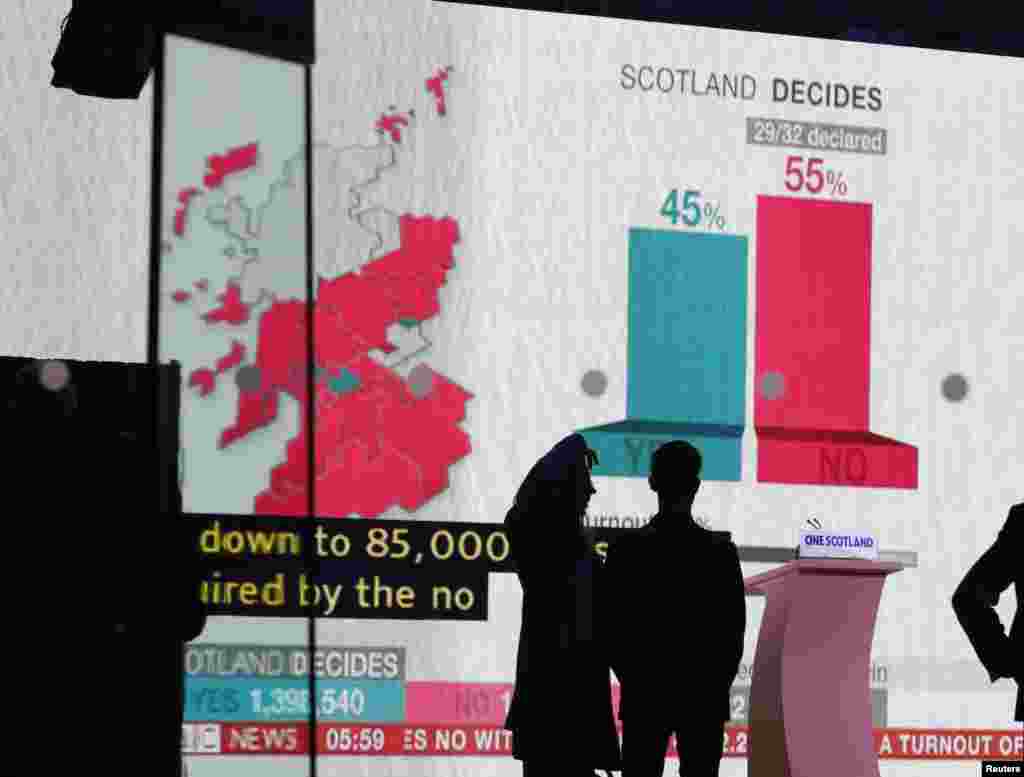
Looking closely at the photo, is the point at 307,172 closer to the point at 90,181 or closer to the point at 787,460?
the point at 90,181

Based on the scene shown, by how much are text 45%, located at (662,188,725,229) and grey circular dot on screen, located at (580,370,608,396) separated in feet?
2.00

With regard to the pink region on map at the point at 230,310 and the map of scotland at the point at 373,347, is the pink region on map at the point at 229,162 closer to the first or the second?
the map of scotland at the point at 373,347

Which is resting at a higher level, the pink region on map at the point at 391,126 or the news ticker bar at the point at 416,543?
the pink region on map at the point at 391,126

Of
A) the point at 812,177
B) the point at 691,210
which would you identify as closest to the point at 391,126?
the point at 691,210

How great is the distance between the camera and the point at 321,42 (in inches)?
246

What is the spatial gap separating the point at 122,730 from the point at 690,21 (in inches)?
180

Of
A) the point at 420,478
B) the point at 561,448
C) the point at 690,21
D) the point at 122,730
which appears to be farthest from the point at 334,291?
the point at 122,730

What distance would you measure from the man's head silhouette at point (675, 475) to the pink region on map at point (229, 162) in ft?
3.97

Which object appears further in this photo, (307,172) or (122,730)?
(307,172)

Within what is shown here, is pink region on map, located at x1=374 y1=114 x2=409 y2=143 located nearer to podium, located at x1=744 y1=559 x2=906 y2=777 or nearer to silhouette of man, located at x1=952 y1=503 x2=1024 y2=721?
podium, located at x1=744 y1=559 x2=906 y2=777

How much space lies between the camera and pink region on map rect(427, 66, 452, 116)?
633 cm

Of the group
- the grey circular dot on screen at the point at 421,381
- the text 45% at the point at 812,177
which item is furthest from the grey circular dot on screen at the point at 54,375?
the text 45% at the point at 812,177

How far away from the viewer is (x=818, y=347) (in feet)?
21.7

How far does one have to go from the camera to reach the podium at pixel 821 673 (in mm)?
4590
